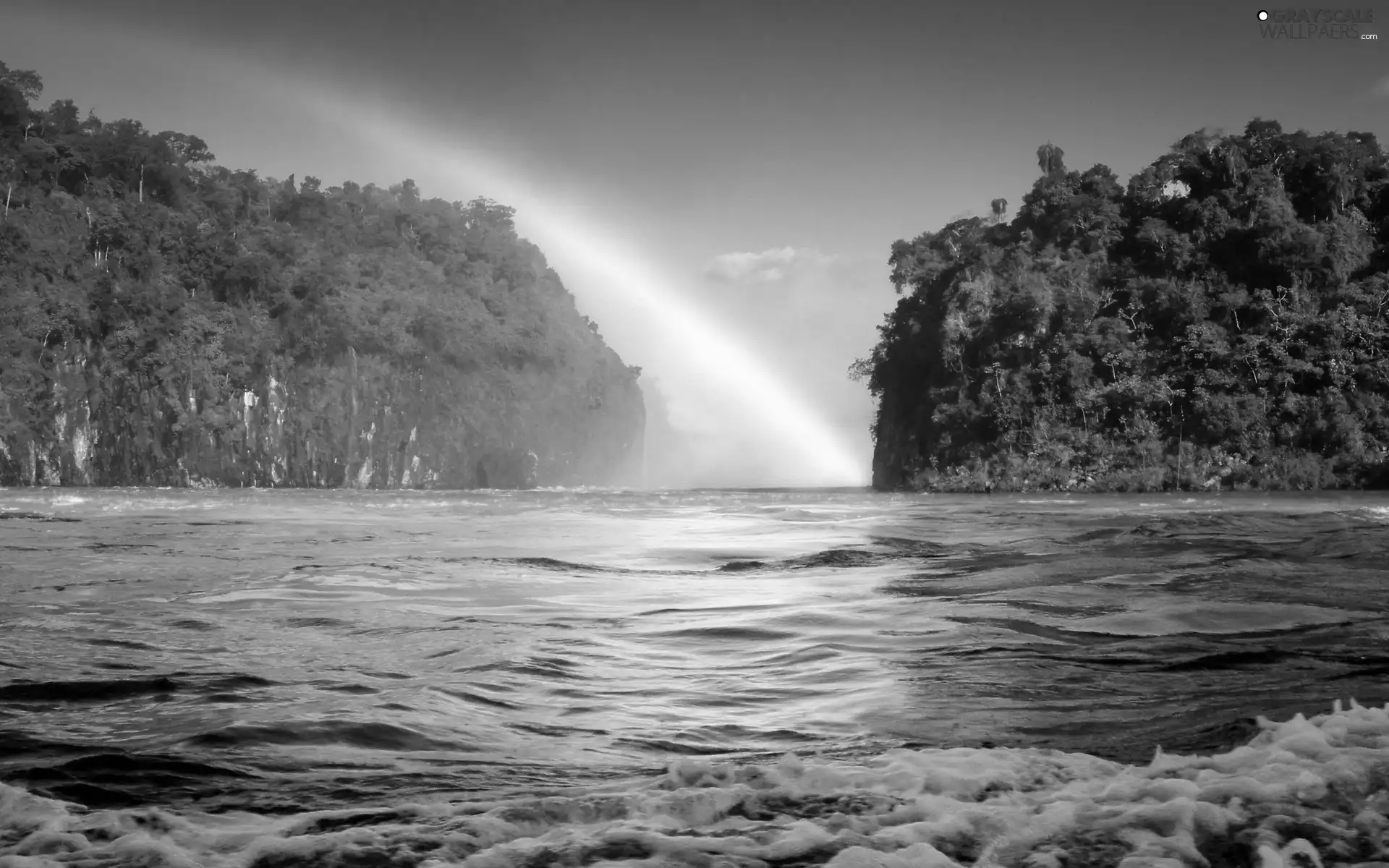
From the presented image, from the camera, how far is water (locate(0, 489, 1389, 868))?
2.45 meters

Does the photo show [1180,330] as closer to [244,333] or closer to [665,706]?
[665,706]

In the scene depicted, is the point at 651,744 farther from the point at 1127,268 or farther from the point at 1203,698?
the point at 1127,268

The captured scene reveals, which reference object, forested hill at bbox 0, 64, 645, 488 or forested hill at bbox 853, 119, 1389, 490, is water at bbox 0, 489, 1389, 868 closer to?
forested hill at bbox 853, 119, 1389, 490

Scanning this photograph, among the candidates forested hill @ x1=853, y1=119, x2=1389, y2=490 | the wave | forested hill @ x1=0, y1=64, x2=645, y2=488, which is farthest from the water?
forested hill @ x1=0, y1=64, x2=645, y2=488

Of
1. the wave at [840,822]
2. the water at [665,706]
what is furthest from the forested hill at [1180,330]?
the wave at [840,822]

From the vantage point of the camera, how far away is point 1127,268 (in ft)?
136

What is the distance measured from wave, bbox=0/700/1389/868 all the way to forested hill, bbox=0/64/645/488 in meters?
57.9

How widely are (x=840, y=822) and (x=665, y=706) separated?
1.48 m

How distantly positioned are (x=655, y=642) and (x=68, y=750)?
2.79 meters

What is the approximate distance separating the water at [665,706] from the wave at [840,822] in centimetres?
1

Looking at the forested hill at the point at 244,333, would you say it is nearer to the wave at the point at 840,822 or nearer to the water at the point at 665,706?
the water at the point at 665,706

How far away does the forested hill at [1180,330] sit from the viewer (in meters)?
36.3

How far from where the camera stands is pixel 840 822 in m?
2.50

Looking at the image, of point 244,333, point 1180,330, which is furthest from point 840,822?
point 244,333
